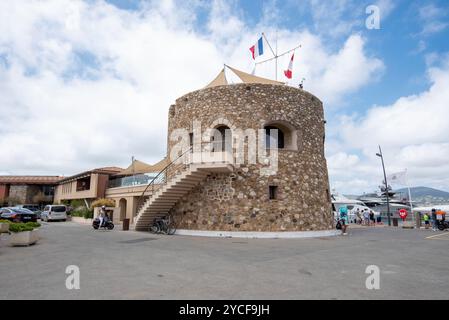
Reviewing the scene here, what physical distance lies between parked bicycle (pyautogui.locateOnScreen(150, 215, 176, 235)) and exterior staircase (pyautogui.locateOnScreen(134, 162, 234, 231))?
352 millimetres

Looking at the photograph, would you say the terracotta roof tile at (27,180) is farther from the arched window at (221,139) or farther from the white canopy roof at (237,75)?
the arched window at (221,139)

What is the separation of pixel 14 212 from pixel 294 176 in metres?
18.5

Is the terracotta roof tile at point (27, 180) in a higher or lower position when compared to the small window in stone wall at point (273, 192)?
higher

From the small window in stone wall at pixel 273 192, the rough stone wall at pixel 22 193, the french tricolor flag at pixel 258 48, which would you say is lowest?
the small window in stone wall at pixel 273 192

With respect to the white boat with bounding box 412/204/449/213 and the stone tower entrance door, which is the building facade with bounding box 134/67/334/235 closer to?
the stone tower entrance door

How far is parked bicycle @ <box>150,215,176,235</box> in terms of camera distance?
640 inches

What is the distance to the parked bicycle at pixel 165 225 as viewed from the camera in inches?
640

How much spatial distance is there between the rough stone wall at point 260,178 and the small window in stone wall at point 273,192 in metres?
0.20

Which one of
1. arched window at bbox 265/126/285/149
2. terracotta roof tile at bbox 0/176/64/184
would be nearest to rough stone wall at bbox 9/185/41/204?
terracotta roof tile at bbox 0/176/64/184

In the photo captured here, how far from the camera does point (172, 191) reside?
50.7ft

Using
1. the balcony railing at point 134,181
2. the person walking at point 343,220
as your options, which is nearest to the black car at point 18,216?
the balcony railing at point 134,181

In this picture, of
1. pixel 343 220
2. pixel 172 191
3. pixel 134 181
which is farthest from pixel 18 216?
pixel 343 220
